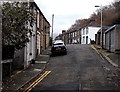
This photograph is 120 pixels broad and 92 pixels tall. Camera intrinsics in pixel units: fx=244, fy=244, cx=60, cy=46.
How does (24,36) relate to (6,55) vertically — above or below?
above

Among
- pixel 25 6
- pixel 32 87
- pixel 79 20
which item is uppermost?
pixel 79 20

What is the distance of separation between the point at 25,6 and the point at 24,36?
1.69 meters

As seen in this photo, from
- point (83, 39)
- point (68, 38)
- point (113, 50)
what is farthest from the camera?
point (68, 38)

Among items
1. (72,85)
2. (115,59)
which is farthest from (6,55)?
(115,59)

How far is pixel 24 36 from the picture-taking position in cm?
1391

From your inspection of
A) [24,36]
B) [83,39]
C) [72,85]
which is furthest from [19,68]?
[83,39]

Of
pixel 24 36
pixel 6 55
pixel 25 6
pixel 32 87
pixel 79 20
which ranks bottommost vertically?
pixel 32 87

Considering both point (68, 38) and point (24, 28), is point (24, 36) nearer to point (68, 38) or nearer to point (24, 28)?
point (24, 28)

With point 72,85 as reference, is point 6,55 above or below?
above

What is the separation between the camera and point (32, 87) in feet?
41.4

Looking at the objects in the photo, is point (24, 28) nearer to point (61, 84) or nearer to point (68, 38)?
A: point (61, 84)

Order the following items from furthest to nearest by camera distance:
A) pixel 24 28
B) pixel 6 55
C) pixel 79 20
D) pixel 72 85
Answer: pixel 79 20 → pixel 6 55 → pixel 24 28 → pixel 72 85

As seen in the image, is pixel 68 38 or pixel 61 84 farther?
pixel 68 38

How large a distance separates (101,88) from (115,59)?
13431 millimetres
